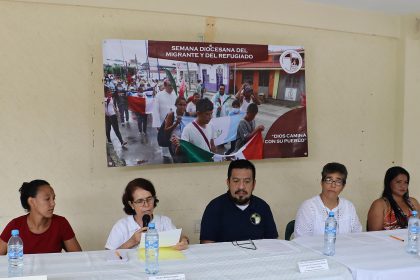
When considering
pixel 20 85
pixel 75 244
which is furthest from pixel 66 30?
pixel 75 244

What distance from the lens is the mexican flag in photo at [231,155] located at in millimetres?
3357

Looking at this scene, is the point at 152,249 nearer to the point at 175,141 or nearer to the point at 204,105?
the point at 175,141

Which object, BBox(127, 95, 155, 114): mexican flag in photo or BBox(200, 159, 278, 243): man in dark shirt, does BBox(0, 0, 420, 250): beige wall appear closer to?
BBox(127, 95, 155, 114): mexican flag in photo

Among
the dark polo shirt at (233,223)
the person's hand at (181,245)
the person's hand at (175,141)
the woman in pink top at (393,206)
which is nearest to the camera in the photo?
the person's hand at (181,245)

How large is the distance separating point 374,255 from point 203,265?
33.0 inches

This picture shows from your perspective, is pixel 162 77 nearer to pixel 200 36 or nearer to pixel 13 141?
pixel 200 36

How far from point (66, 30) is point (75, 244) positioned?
5.02ft

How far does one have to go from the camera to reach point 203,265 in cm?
188

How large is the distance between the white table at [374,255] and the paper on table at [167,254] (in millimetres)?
682

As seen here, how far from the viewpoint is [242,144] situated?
3529 millimetres

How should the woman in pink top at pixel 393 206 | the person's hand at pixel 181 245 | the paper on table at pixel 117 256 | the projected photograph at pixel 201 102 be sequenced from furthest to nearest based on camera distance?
the projected photograph at pixel 201 102 → the woman in pink top at pixel 393 206 → the person's hand at pixel 181 245 → the paper on table at pixel 117 256

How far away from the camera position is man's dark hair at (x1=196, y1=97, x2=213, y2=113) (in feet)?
11.1

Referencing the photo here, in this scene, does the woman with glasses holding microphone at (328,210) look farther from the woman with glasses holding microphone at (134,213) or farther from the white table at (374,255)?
the woman with glasses holding microphone at (134,213)

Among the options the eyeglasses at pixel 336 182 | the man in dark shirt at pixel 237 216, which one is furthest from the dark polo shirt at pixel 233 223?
the eyeglasses at pixel 336 182
